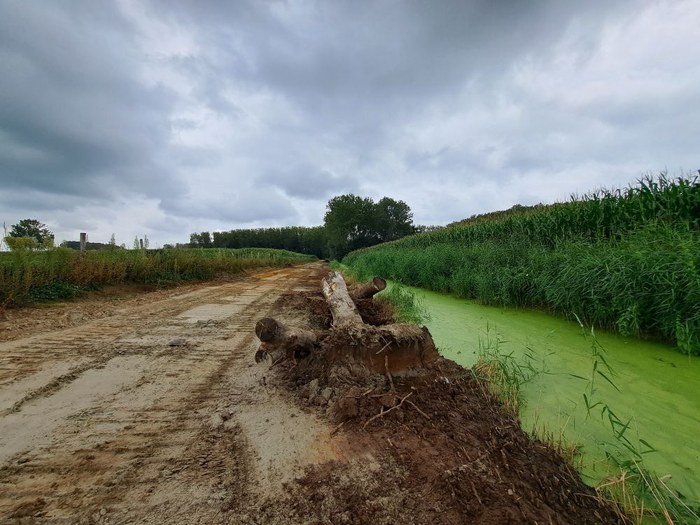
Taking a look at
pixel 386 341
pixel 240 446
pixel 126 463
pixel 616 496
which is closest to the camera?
pixel 616 496

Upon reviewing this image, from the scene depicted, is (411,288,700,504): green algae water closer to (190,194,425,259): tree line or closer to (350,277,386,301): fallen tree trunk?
(350,277,386,301): fallen tree trunk

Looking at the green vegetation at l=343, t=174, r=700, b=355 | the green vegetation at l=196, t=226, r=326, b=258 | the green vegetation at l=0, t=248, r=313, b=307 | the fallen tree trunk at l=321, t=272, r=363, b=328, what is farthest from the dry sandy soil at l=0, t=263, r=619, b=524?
the green vegetation at l=196, t=226, r=326, b=258

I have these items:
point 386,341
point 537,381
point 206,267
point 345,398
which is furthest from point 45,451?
point 206,267

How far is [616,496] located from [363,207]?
170 ft

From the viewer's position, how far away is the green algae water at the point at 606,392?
1.77 metres

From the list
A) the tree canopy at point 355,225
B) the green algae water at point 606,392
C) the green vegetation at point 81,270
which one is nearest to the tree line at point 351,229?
the tree canopy at point 355,225

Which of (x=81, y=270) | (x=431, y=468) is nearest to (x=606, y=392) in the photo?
(x=431, y=468)

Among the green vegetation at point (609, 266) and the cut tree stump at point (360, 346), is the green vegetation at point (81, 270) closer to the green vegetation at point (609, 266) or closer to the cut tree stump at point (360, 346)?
the cut tree stump at point (360, 346)

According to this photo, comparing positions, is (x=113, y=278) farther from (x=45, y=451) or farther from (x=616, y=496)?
(x=616, y=496)

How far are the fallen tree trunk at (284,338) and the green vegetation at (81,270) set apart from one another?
6.03m

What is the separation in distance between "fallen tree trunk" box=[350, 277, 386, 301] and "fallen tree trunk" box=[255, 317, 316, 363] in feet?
8.87

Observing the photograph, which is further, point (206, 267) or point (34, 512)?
point (206, 267)

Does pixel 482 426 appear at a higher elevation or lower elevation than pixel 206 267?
lower

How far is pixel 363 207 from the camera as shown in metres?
52.4
